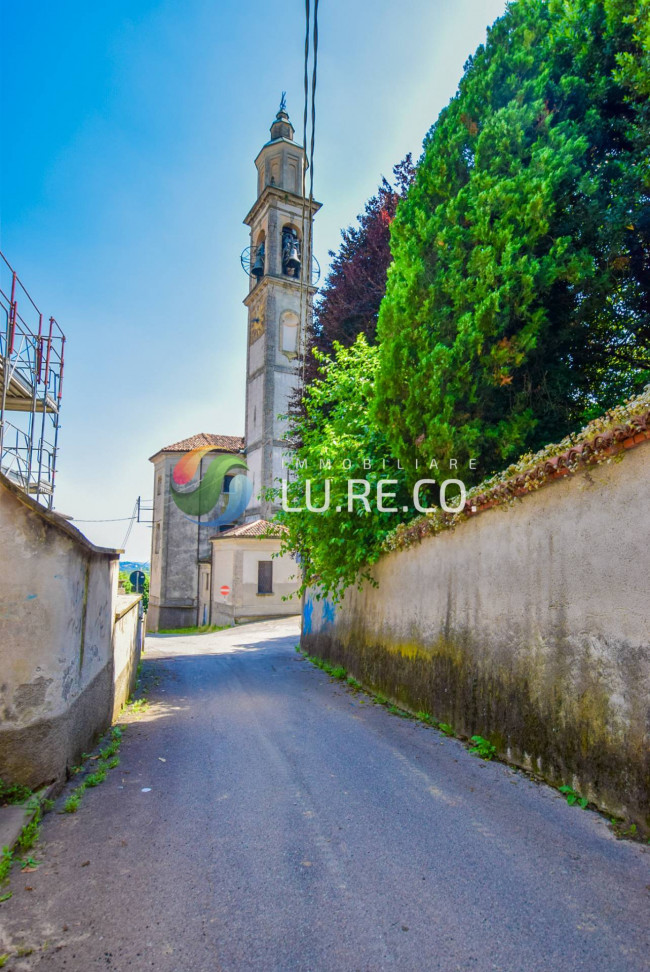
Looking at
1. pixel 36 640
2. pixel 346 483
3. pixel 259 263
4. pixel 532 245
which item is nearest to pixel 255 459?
pixel 259 263

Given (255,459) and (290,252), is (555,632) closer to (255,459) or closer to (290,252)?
(255,459)

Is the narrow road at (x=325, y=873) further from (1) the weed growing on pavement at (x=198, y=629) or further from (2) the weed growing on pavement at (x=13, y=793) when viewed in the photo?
(1) the weed growing on pavement at (x=198, y=629)

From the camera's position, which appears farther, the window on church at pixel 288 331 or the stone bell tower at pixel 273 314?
the window on church at pixel 288 331

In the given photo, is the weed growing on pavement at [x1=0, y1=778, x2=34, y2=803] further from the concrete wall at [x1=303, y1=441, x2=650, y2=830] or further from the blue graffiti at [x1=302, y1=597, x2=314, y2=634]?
the blue graffiti at [x1=302, y1=597, x2=314, y2=634]

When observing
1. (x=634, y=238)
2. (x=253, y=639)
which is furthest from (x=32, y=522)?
(x=253, y=639)

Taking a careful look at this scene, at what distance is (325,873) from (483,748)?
2639 millimetres

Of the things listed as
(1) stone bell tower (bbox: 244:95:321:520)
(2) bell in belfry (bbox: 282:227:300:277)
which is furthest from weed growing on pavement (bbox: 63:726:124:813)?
(2) bell in belfry (bbox: 282:227:300:277)

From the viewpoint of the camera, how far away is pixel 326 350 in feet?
52.7

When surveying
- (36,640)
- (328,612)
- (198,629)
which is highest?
(36,640)

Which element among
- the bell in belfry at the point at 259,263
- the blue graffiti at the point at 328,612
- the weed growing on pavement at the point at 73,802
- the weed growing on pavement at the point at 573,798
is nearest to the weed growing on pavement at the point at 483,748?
the weed growing on pavement at the point at 573,798

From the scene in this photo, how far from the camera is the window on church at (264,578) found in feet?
92.9

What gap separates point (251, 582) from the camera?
28.2 metres

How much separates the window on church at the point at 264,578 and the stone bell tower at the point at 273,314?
3.10m

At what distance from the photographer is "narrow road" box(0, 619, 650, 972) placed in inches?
101
